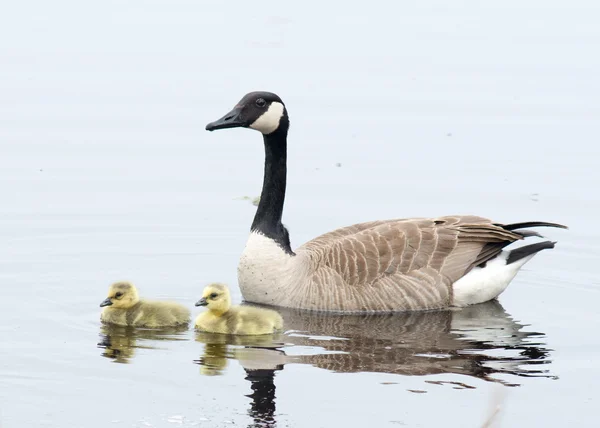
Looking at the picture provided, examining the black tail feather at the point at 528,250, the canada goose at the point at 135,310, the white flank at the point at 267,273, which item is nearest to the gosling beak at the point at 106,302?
the canada goose at the point at 135,310

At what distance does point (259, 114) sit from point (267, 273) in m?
1.60

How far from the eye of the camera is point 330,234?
493 inches

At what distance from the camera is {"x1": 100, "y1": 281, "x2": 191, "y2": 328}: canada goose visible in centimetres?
1080

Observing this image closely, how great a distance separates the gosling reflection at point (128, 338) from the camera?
10.0m

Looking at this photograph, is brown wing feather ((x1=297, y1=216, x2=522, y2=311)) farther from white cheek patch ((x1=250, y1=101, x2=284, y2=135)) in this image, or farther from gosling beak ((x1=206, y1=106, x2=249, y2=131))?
gosling beak ((x1=206, y1=106, x2=249, y2=131))

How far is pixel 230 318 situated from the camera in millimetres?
10719

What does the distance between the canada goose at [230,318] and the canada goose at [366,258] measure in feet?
3.97

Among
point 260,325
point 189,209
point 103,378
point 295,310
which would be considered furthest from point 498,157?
point 103,378

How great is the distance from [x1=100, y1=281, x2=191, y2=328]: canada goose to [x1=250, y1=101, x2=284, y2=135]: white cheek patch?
2277mm

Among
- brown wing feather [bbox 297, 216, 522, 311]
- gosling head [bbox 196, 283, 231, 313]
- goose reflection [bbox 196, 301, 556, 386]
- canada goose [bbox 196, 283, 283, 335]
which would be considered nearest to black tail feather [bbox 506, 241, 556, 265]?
brown wing feather [bbox 297, 216, 522, 311]

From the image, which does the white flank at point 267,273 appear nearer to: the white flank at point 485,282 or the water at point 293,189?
the water at point 293,189

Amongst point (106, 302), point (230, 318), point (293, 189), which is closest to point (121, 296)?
point (106, 302)

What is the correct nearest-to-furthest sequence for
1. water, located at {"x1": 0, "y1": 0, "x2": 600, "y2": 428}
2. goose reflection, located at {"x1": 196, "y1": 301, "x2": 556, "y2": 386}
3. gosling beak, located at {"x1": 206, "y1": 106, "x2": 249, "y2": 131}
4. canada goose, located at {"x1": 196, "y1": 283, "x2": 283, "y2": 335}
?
water, located at {"x1": 0, "y1": 0, "x2": 600, "y2": 428} → goose reflection, located at {"x1": 196, "y1": 301, "x2": 556, "y2": 386} → canada goose, located at {"x1": 196, "y1": 283, "x2": 283, "y2": 335} → gosling beak, located at {"x1": 206, "y1": 106, "x2": 249, "y2": 131}

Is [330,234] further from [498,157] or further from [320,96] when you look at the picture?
[320,96]
